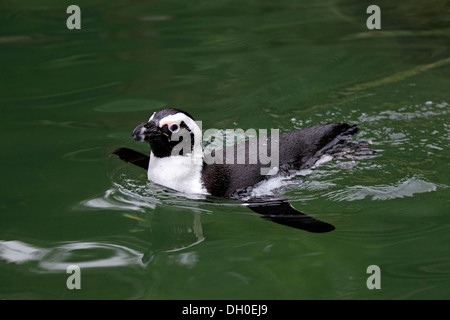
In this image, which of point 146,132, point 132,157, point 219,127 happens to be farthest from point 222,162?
point 219,127

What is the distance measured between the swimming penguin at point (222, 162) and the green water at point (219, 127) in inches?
4.6

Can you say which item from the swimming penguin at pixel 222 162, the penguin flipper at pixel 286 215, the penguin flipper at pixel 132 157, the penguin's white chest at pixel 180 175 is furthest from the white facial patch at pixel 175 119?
the penguin flipper at pixel 132 157

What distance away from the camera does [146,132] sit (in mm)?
4516

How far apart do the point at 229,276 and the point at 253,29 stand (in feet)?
18.2

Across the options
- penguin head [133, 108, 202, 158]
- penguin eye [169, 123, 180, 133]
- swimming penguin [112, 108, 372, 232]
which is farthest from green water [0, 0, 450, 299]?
penguin eye [169, 123, 180, 133]

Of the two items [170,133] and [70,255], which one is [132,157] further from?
[70,255]

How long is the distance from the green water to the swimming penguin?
0.39 ft

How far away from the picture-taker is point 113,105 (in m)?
6.67

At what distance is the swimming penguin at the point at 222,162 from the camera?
4.54 metres

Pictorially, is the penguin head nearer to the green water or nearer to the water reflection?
the green water

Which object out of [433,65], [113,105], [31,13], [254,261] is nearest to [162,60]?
[113,105]

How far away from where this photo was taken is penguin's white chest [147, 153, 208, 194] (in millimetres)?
4762

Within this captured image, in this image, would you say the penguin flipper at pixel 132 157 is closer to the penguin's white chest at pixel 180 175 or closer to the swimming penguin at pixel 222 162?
the swimming penguin at pixel 222 162

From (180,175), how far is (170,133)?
341 mm
